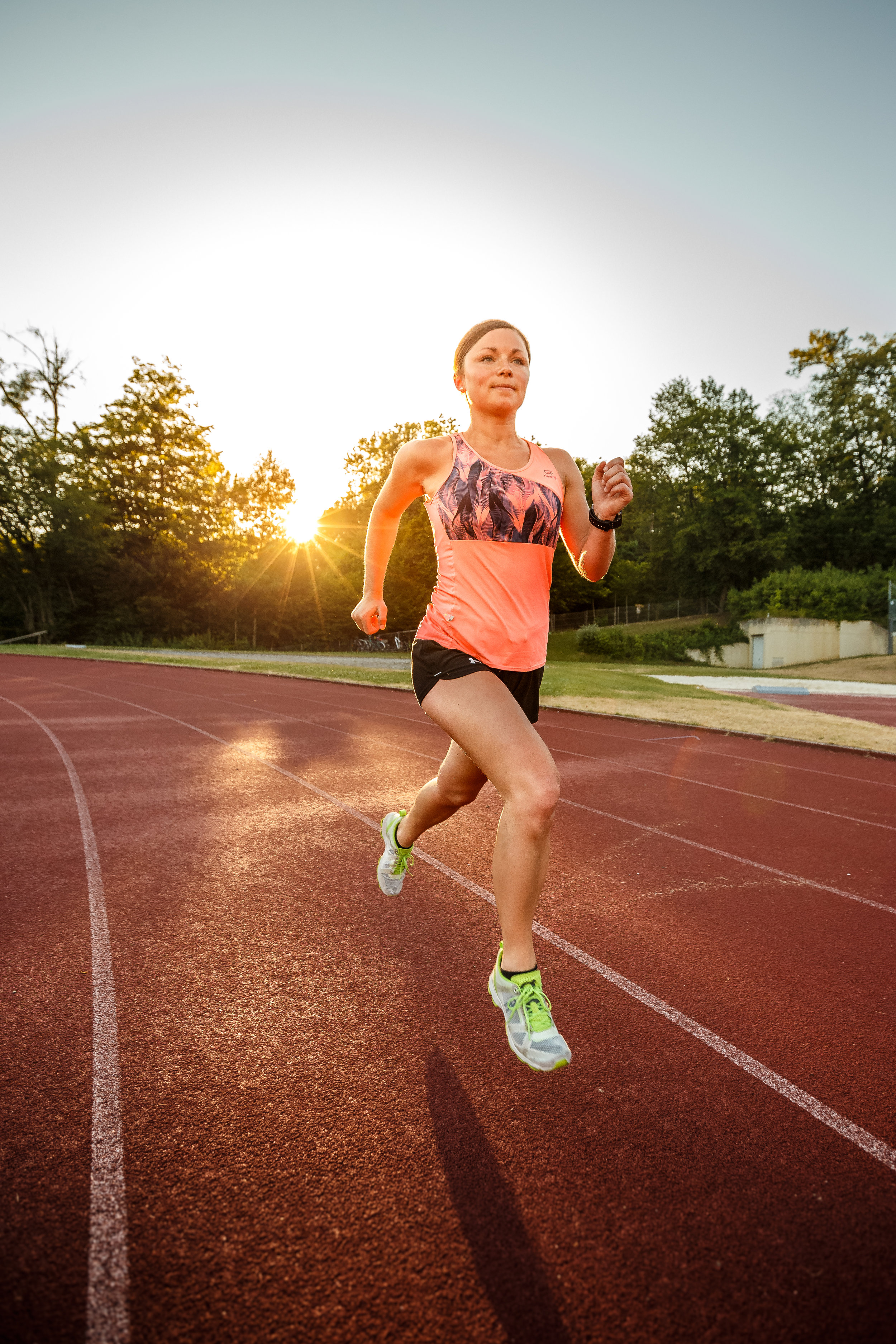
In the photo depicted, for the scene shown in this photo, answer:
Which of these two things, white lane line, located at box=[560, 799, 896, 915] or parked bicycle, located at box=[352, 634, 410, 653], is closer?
white lane line, located at box=[560, 799, 896, 915]

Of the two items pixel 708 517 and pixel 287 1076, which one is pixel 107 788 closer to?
pixel 287 1076

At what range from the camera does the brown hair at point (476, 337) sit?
279 cm

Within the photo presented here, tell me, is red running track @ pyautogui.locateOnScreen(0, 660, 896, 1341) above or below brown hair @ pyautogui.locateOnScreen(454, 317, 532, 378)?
below

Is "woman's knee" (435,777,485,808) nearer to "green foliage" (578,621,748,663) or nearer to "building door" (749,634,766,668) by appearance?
"green foliage" (578,621,748,663)

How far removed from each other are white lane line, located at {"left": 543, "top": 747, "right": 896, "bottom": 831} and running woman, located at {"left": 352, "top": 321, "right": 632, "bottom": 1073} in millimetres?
2086

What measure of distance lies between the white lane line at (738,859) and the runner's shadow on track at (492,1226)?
2824 millimetres

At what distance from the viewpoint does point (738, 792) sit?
6.70 meters

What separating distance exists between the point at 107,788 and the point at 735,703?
11.6 m

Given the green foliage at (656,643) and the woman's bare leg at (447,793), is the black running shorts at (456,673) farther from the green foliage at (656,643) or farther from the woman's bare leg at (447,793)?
the green foliage at (656,643)

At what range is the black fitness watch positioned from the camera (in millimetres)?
2648

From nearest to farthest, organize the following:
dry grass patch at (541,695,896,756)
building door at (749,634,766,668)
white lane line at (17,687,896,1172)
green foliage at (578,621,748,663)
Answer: white lane line at (17,687,896,1172)
dry grass patch at (541,695,896,756)
building door at (749,634,766,668)
green foliage at (578,621,748,663)

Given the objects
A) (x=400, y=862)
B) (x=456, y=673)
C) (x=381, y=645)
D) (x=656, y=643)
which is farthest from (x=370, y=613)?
(x=381, y=645)

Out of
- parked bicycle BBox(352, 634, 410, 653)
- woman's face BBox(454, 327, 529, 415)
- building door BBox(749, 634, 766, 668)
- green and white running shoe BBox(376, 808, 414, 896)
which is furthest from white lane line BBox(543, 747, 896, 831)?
building door BBox(749, 634, 766, 668)

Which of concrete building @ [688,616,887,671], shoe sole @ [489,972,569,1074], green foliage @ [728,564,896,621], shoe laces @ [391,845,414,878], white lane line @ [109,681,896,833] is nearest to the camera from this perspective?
shoe sole @ [489,972,569,1074]
